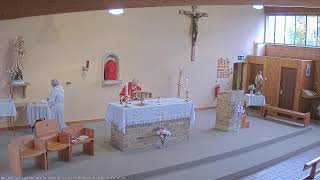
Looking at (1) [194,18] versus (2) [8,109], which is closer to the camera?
(2) [8,109]

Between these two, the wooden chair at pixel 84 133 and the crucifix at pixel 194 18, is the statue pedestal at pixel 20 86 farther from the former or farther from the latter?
the crucifix at pixel 194 18

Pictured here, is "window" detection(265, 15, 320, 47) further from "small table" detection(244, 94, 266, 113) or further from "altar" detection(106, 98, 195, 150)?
"altar" detection(106, 98, 195, 150)

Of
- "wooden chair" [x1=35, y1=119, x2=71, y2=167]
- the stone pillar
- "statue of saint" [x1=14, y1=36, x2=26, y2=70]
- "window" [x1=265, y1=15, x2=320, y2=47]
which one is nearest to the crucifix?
the stone pillar

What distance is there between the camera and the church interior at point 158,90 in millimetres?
7180

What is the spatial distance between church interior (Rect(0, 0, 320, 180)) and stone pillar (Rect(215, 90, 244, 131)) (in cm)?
3

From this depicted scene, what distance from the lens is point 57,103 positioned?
873cm

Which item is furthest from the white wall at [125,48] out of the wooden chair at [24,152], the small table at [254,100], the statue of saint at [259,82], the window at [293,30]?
the wooden chair at [24,152]

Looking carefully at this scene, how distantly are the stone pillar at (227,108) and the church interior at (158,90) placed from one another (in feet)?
0.11

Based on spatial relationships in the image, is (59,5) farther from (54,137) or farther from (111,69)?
(111,69)

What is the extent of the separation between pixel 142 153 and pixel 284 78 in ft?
22.2

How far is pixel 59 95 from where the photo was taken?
8680mm

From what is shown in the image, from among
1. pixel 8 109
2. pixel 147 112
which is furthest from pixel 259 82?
pixel 8 109

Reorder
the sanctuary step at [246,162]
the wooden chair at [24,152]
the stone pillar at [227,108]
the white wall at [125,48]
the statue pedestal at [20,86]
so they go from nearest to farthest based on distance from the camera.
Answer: the wooden chair at [24,152], the sanctuary step at [246,162], the statue pedestal at [20,86], the white wall at [125,48], the stone pillar at [227,108]

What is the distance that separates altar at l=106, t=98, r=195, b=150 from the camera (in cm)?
795
